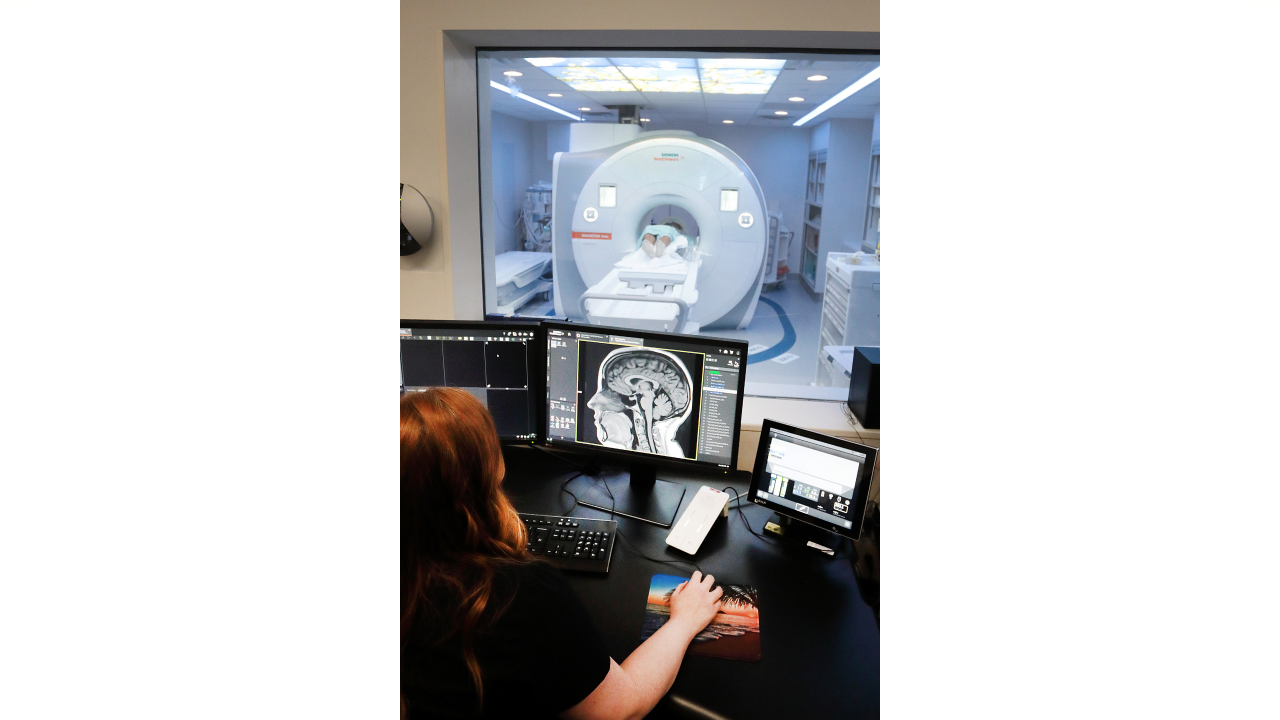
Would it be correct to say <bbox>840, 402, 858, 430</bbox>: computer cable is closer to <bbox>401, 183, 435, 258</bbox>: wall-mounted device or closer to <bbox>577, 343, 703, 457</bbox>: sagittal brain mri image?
<bbox>577, 343, 703, 457</bbox>: sagittal brain mri image

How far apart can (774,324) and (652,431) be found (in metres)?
1.75

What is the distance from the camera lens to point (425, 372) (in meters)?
1.76

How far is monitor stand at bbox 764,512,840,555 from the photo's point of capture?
1.58 metres

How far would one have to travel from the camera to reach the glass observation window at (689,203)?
2916mm

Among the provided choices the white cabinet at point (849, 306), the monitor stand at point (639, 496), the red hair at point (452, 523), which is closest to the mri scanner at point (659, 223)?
the white cabinet at point (849, 306)

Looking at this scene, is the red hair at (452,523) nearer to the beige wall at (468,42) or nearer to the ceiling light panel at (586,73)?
the beige wall at (468,42)

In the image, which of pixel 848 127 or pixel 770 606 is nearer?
pixel 770 606

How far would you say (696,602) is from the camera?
1.33 meters

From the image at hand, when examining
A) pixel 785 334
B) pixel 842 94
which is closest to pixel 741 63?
pixel 842 94

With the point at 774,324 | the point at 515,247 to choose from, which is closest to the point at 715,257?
the point at 774,324

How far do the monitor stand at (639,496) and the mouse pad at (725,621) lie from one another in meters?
0.28

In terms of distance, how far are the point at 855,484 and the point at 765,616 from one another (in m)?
0.42
